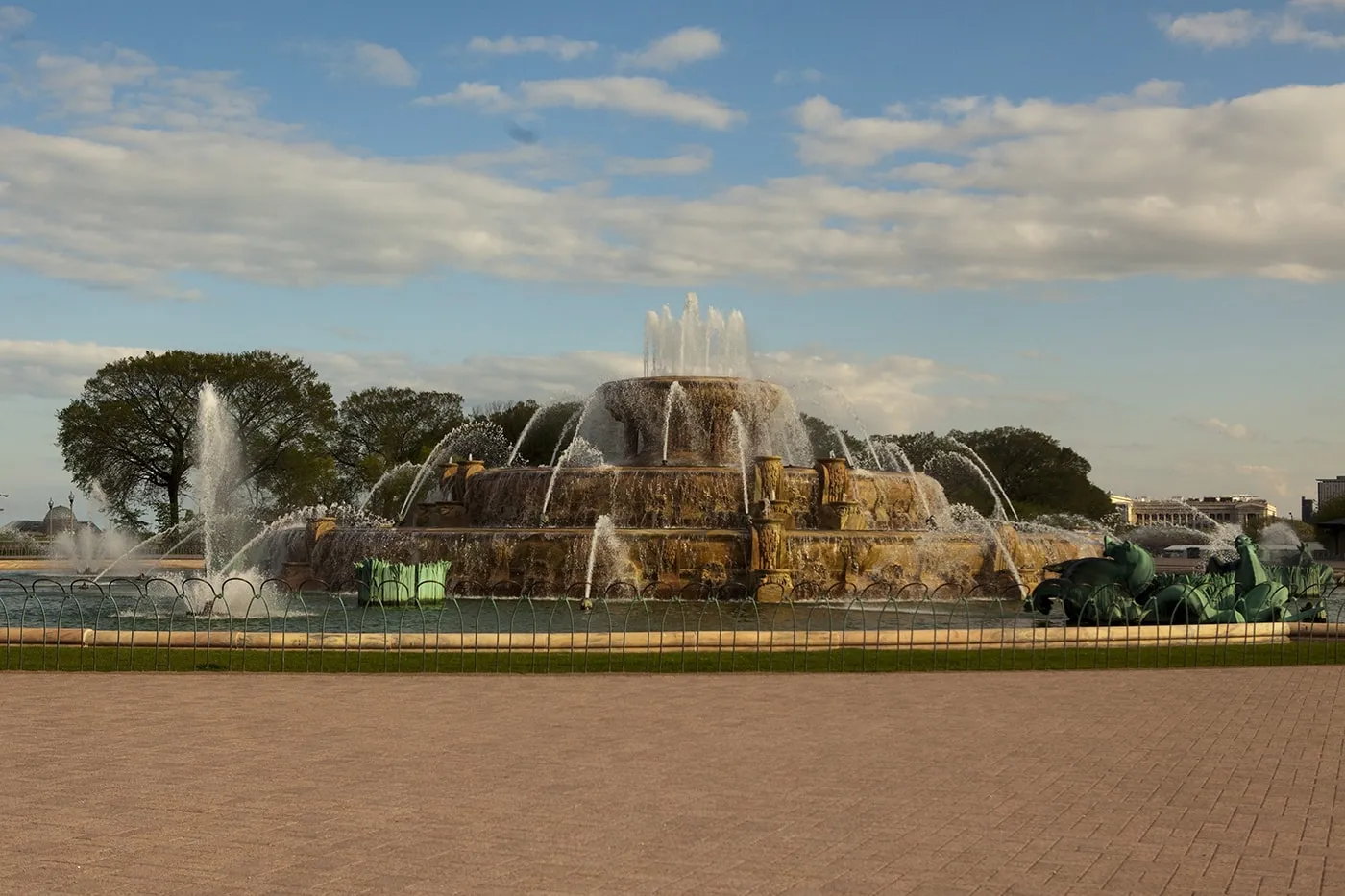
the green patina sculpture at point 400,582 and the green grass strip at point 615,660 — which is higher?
the green patina sculpture at point 400,582

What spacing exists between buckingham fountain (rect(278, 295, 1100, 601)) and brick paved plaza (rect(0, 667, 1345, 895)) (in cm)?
1567

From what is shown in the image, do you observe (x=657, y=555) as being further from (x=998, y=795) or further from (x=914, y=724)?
(x=998, y=795)

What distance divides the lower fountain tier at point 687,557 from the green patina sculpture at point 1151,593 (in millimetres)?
9113

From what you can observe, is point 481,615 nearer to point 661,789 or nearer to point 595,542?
point 595,542

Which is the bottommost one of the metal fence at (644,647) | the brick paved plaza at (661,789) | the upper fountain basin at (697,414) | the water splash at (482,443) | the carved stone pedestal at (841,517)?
the brick paved plaza at (661,789)

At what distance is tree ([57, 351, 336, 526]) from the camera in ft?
219

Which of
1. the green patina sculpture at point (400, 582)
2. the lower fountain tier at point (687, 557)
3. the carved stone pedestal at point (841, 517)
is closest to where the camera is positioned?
the green patina sculpture at point (400, 582)

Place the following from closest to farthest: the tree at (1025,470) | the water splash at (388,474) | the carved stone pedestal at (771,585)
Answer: the carved stone pedestal at (771,585) → the water splash at (388,474) → the tree at (1025,470)

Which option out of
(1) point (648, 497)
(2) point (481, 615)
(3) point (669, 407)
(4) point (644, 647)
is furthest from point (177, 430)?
(4) point (644, 647)

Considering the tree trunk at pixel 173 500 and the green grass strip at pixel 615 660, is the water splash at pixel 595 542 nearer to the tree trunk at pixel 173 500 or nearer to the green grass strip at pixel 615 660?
the green grass strip at pixel 615 660

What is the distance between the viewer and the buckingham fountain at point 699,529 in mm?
32062

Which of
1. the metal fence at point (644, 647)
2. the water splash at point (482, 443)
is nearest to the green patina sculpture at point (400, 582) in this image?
the metal fence at point (644, 647)

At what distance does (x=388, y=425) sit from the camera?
280 feet

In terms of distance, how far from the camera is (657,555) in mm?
Result: 32094
